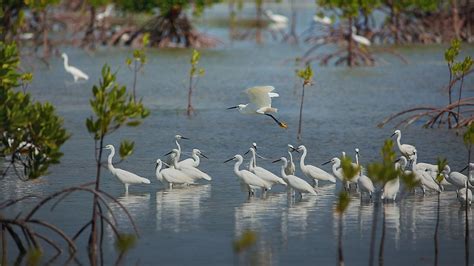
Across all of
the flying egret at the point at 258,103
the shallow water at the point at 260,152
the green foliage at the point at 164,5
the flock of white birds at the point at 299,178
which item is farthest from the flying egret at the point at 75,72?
the flock of white birds at the point at 299,178

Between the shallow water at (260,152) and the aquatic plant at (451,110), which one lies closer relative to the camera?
the shallow water at (260,152)

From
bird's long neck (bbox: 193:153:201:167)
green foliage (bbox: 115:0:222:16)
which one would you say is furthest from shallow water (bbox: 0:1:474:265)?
green foliage (bbox: 115:0:222:16)

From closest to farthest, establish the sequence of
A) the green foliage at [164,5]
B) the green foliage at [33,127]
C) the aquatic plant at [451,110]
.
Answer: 1. the green foliage at [33,127]
2. the aquatic plant at [451,110]
3. the green foliage at [164,5]

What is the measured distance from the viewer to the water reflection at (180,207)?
11.0 m

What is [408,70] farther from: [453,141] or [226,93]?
[453,141]

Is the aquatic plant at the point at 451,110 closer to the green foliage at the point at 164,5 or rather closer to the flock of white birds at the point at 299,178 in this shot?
the flock of white birds at the point at 299,178

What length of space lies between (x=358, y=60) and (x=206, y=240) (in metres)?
19.3

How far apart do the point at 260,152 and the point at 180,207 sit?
13.2 feet

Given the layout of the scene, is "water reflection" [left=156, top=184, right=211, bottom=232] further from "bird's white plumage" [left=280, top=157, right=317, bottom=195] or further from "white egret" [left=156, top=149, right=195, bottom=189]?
"bird's white plumage" [left=280, top=157, right=317, bottom=195]

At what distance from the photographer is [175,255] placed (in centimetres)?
974

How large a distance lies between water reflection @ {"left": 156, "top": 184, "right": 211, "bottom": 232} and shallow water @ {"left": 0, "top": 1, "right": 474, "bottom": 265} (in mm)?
14

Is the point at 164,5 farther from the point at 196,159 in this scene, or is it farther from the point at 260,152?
the point at 196,159

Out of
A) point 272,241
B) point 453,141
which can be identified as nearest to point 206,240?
point 272,241

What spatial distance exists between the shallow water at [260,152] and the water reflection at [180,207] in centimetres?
1
